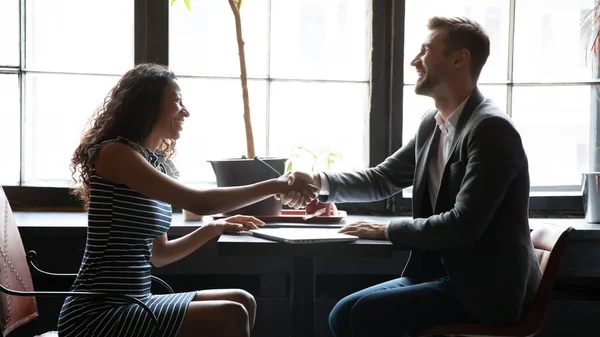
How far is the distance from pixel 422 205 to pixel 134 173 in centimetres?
101

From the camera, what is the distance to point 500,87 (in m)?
3.36

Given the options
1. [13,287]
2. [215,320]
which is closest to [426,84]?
[215,320]

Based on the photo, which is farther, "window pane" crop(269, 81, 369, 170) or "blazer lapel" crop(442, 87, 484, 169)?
"window pane" crop(269, 81, 369, 170)

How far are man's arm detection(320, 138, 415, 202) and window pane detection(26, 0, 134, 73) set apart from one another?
1.19 metres

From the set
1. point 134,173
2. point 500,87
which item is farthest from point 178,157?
point 500,87

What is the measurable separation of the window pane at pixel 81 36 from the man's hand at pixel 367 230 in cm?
149

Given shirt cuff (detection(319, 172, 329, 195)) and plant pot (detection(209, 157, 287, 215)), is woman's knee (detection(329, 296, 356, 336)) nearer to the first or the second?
shirt cuff (detection(319, 172, 329, 195))

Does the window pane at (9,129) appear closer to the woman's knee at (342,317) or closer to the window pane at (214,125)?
the window pane at (214,125)

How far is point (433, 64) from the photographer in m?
2.42

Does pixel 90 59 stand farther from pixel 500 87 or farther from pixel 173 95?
A: pixel 500 87

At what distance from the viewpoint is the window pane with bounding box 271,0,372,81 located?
328cm

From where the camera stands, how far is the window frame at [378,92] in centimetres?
315

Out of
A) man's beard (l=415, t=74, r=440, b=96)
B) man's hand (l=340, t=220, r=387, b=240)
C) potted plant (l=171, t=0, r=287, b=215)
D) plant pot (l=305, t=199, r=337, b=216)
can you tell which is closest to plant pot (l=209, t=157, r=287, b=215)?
potted plant (l=171, t=0, r=287, b=215)

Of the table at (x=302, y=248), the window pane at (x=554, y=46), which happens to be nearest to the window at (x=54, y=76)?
the table at (x=302, y=248)
